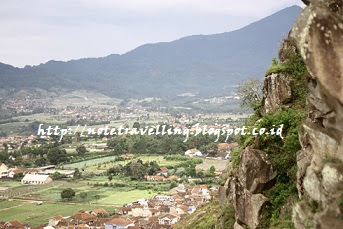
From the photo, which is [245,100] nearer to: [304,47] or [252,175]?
[252,175]

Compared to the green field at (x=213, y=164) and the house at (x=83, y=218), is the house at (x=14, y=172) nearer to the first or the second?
the green field at (x=213, y=164)

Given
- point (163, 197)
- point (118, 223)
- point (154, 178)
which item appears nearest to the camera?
point (118, 223)

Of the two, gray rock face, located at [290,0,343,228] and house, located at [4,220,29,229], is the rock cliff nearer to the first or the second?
gray rock face, located at [290,0,343,228]

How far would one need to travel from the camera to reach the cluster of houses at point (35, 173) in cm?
5697

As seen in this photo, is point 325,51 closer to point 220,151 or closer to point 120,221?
point 120,221

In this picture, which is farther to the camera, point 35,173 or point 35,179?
point 35,173

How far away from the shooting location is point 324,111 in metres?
7.26

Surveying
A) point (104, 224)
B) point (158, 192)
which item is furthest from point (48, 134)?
point (104, 224)

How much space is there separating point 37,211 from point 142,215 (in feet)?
36.0

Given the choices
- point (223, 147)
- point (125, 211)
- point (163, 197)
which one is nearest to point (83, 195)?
point (125, 211)

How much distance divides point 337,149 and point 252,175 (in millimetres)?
4045

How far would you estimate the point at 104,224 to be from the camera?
3556 cm

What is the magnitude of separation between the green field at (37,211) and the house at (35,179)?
9531 millimetres

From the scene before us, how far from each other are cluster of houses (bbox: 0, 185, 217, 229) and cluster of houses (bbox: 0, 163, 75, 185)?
59.8 ft
